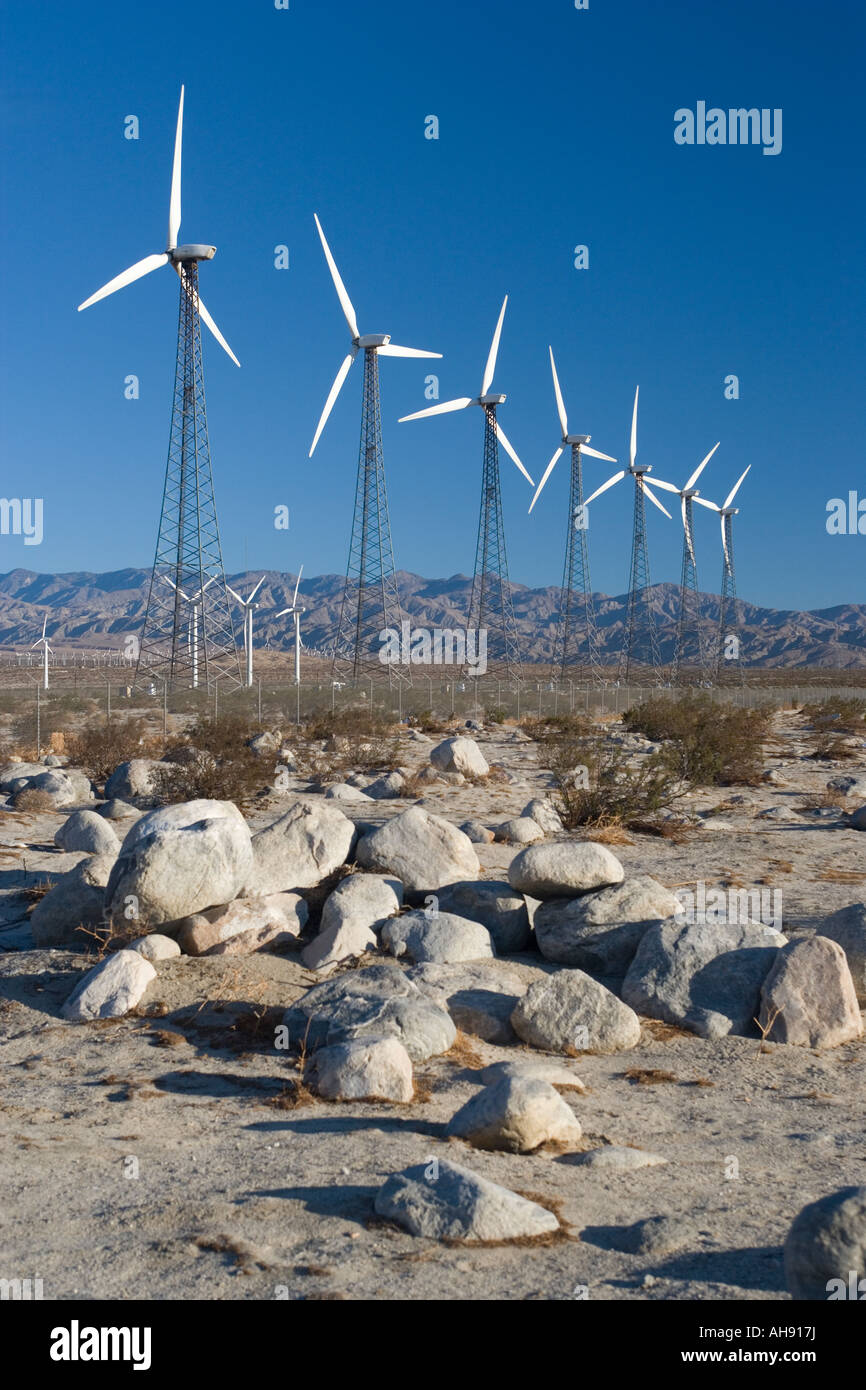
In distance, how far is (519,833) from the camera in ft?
55.6

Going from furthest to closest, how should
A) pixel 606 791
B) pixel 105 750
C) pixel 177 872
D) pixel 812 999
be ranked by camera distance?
pixel 105 750, pixel 606 791, pixel 177 872, pixel 812 999

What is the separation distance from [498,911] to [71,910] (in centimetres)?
468

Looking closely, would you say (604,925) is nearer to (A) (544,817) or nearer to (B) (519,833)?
(B) (519,833)

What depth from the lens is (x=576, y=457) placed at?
203 feet

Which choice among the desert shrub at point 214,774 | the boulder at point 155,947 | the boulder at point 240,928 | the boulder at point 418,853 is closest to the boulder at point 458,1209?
the boulder at point 155,947

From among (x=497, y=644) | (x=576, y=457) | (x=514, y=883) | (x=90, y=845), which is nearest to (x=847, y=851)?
(x=514, y=883)

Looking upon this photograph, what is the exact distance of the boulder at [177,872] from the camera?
425 inches

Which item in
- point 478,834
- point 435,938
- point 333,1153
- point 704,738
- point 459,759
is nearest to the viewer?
point 333,1153

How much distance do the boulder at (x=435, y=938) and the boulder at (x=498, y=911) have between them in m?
0.55

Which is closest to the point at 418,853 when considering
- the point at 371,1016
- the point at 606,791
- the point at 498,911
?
the point at 498,911

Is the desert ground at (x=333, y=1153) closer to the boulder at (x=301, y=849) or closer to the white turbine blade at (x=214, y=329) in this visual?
the boulder at (x=301, y=849)

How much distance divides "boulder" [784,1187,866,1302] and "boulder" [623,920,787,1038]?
4.68m
